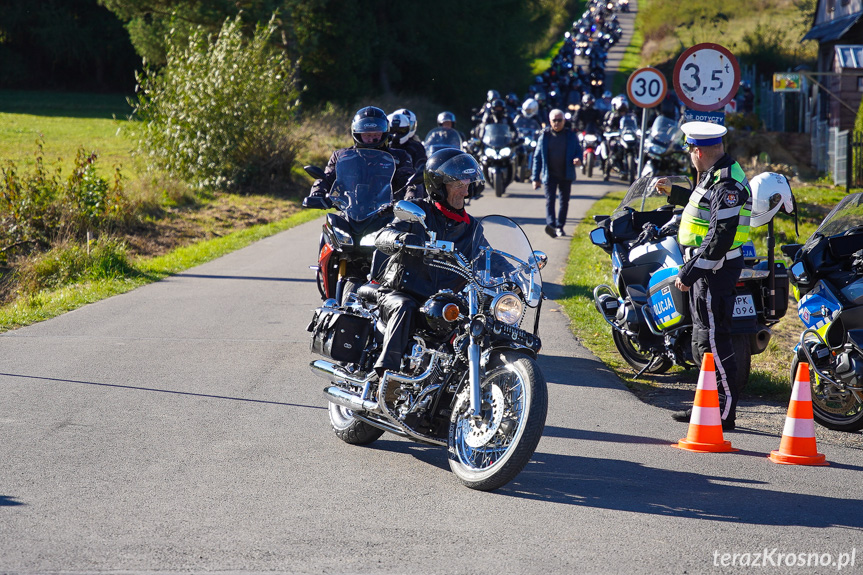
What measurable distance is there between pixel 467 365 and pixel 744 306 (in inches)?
104

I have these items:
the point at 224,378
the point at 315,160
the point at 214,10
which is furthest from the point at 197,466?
the point at 214,10

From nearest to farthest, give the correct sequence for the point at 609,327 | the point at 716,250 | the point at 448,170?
1. the point at 448,170
2. the point at 716,250
3. the point at 609,327

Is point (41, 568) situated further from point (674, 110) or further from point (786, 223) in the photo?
point (674, 110)

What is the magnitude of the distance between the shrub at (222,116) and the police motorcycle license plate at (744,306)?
49.3 ft

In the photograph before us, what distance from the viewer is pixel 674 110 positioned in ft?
95.1

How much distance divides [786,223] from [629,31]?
250 ft

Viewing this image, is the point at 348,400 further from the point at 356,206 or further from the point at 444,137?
the point at 444,137

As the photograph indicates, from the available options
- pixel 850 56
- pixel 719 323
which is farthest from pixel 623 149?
pixel 719 323

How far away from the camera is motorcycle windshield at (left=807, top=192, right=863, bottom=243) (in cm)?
662

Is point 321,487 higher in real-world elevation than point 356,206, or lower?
lower

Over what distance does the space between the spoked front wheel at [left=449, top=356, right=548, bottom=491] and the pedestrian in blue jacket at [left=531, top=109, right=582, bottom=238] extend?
420 inches

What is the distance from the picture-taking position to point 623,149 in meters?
24.7

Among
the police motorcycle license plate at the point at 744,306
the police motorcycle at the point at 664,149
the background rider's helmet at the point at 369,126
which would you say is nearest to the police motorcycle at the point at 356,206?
the background rider's helmet at the point at 369,126

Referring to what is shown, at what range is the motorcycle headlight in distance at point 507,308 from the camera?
4844mm
